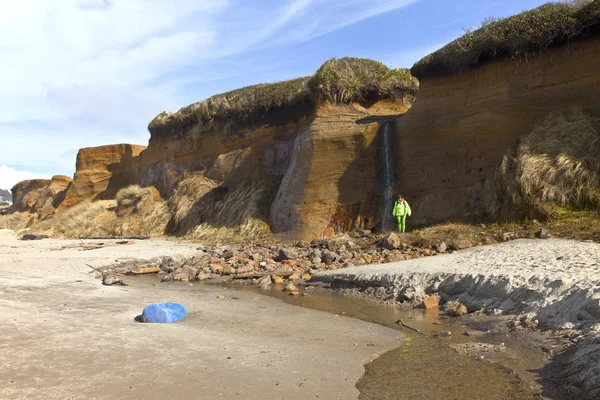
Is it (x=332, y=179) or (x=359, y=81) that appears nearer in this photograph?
(x=332, y=179)

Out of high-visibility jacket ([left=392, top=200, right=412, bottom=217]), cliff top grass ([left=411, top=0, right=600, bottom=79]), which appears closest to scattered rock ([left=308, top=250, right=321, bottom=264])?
high-visibility jacket ([left=392, top=200, right=412, bottom=217])

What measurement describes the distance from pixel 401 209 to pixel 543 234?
12.6 ft

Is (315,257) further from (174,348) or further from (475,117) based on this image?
(174,348)

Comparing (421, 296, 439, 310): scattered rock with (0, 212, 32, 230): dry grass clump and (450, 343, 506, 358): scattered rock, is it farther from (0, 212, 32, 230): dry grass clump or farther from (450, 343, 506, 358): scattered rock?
(0, 212, 32, 230): dry grass clump

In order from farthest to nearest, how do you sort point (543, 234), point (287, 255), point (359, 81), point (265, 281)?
point (359, 81) < point (287, 255) < point (265, 281) < point (543, 234)

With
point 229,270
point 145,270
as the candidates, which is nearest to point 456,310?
point 229,270

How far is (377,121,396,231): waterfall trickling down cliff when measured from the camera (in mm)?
13600

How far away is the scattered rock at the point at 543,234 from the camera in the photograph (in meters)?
8.81

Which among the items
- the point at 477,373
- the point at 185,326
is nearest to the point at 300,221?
the point at 185,326

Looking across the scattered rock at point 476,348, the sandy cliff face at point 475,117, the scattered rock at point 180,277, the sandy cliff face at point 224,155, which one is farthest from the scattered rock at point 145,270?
the sandy cliff face at point 224,155

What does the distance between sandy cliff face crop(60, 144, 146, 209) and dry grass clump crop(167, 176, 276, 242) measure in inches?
380

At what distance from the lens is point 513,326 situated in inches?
204

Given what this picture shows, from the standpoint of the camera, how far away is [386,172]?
46.6 ft

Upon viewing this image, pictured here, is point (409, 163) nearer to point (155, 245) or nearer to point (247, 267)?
point (247, 267)
